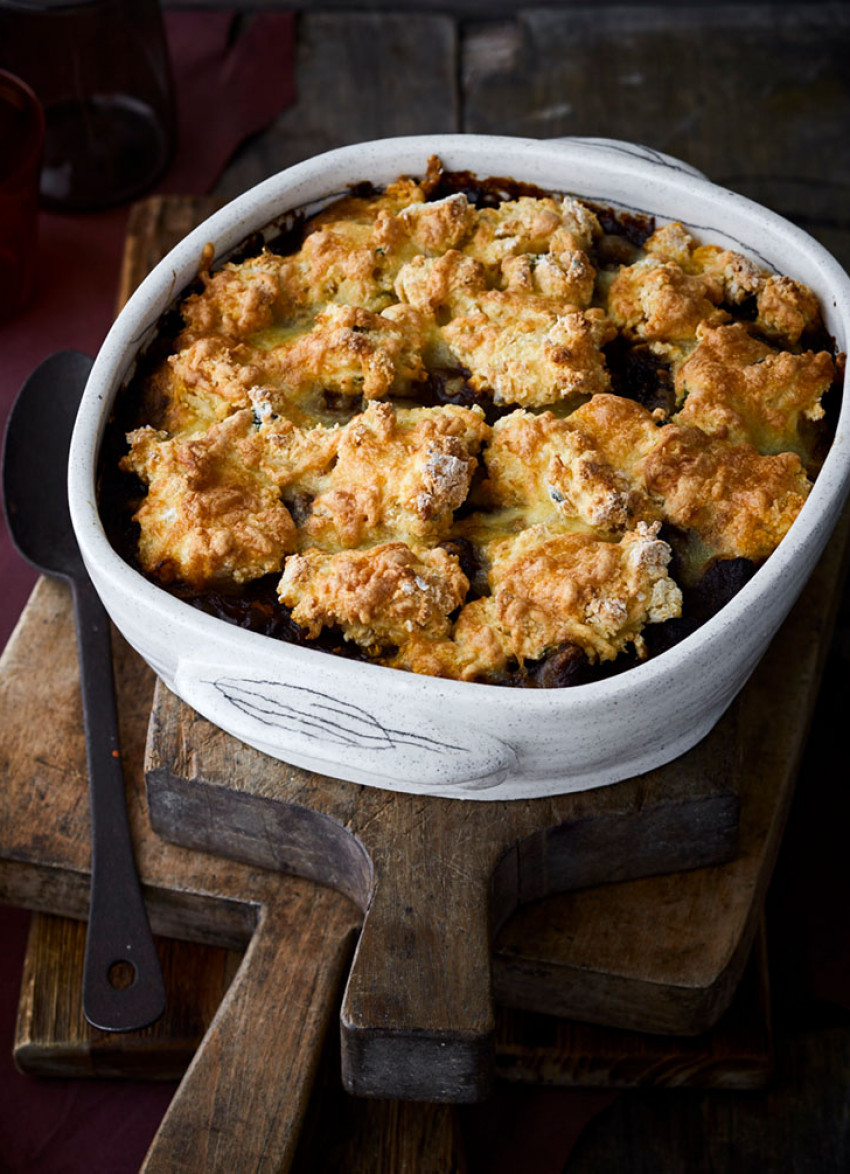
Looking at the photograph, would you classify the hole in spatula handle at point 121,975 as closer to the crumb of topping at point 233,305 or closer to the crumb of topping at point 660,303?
the crumb of topping at point 233,305

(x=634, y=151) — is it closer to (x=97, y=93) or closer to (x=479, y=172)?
(x=479, y=172)

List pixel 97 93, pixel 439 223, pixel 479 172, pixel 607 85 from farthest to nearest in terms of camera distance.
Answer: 1. pixel 607 85
2. pixel 97 93
3. pixel 479 172
4. pixel 439 223

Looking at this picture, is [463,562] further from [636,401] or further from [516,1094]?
[516,1094]

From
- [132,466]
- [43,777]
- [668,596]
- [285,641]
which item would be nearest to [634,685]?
[668,596]

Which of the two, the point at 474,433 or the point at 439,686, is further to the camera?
the point at 474,433

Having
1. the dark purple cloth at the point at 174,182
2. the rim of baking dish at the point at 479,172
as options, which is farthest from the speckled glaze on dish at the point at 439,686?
the dark purple cloth at the point at 174,182

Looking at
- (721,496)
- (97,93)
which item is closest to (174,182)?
(97,93)
